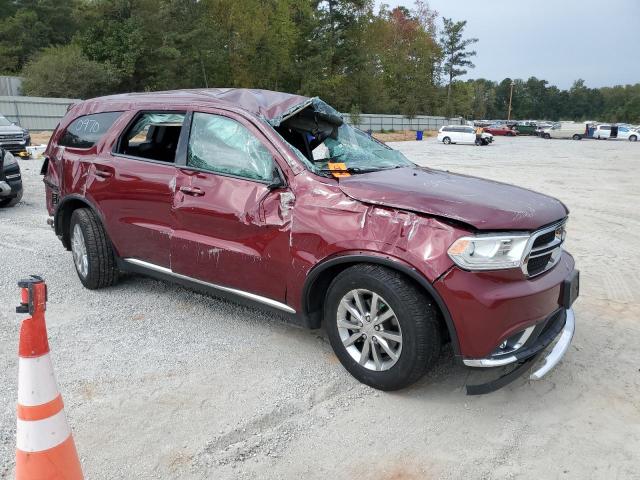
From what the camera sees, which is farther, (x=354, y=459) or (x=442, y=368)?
(x=442, y=368)

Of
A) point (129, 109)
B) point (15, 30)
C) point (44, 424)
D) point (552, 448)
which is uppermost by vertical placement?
point (15, 30)

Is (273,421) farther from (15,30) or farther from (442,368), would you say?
(15,30)

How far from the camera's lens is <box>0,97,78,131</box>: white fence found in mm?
29828

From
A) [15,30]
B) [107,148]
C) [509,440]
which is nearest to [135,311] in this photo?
[107,148]

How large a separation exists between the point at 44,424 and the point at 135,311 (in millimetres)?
2491

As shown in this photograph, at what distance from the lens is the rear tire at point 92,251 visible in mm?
4848

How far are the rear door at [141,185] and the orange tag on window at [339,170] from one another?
1.28 meters

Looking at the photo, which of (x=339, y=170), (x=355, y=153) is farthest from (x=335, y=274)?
(x=355, y=153)

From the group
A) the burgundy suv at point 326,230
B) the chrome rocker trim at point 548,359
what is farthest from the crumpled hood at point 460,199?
the chrome rocker trim at point 548,359

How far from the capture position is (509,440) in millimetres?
2928

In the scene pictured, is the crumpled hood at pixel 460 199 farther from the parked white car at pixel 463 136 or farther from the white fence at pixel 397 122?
the white fence at pixel 397 122

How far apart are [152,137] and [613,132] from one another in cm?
5537

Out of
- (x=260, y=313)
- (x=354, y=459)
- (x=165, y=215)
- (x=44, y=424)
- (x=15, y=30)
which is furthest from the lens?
(x=15, y=30)

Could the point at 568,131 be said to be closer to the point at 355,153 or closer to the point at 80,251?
the point at 355,153
